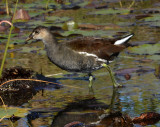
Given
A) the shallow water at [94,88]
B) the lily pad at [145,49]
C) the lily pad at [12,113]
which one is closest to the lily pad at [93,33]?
the shallow water at [94,88]

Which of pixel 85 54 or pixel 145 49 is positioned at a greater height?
pixel 85 54

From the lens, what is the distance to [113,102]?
17.3 ft

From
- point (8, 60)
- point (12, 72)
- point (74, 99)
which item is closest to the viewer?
point (74, 99)

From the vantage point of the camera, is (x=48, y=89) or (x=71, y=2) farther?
(x=71, y=2)

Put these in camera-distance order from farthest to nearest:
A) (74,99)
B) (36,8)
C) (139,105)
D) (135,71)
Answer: (36,8) < (135,71) < (74,99) < (139,105)

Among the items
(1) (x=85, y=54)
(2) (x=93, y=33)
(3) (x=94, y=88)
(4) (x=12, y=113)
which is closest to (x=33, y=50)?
(2) (x=93, y=33)

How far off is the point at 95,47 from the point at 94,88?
65 centimetres

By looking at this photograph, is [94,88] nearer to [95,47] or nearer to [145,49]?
[95,47]

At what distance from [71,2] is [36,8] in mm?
1169

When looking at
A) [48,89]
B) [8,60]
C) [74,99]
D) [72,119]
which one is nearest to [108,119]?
[72,119]

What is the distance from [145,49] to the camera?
7207mm

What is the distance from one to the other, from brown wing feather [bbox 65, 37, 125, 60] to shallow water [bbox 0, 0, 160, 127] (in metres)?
0.39

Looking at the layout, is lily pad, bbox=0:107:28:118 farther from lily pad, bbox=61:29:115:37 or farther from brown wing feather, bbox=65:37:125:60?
lily pad, bbox=61:29:115:37

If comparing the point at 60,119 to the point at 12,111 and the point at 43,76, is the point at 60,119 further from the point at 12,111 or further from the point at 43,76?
the point at 43,76
